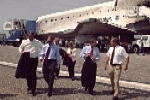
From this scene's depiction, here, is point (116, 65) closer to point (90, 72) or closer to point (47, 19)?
point (90, 72)

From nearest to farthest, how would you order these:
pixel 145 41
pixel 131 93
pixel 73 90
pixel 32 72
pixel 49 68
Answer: pixel 49 68
pixel 32 72
pixel 131 93
pixel 73 90
pixel 145 41

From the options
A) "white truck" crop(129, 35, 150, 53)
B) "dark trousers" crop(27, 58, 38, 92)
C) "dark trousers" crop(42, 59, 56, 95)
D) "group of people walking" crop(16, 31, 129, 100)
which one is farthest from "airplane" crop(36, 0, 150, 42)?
"dark trousers" crop(42, 59, 56, 95)

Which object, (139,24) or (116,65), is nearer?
(116,65)

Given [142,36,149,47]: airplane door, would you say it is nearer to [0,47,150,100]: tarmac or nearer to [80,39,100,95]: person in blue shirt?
[0,47,150,100]: tarmac

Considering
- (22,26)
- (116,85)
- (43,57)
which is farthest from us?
(22,26)

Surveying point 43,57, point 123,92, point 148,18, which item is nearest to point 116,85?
point 123,92

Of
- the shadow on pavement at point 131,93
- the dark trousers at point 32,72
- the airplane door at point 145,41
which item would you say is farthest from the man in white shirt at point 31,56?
the airplane door at point 145,41

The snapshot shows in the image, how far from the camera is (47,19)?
Result: 44.0 meters

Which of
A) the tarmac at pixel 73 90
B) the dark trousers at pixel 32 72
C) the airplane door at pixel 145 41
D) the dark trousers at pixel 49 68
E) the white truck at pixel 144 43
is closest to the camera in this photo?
the tarmac at pixel 73 90

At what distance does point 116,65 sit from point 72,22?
3200cm

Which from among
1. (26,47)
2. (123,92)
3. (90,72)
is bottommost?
(123,92)

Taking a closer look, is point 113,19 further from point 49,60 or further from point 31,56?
point 49,60

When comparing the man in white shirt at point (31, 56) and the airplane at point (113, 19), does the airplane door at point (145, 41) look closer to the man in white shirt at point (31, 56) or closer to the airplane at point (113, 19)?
the airplane at point (113, 19)

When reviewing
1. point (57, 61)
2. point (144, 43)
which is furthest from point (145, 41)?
point (57, 61)
